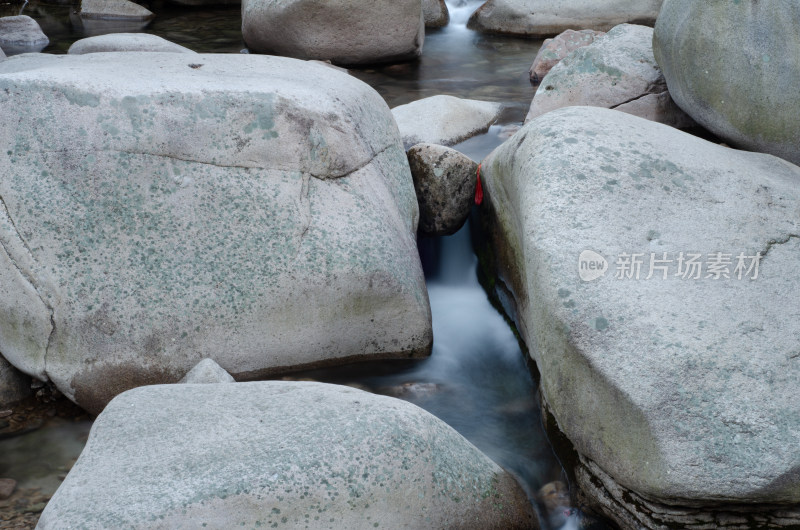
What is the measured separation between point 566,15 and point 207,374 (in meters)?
8.12

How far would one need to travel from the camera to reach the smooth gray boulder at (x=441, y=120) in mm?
5906

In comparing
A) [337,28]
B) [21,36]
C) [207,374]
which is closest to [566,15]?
[337,28]

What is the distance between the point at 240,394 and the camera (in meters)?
2.68

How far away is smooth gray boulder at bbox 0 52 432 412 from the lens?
3303 mm

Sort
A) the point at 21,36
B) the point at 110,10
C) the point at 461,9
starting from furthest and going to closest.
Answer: the point at 110,10 < the point at 461,9 < the point at 21,36

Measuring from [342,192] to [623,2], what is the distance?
292 inches

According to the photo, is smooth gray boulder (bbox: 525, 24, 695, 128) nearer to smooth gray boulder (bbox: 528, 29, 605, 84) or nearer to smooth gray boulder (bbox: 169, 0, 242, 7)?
smooth gray boulder (bbox: 528, 29, 605, 84)

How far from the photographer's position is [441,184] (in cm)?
441

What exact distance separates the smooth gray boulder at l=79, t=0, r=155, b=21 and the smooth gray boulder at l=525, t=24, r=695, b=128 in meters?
8.77

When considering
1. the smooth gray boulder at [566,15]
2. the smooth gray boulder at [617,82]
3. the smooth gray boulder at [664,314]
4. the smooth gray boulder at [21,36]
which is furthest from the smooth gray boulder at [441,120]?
the smooth gray boulder at [21,36]

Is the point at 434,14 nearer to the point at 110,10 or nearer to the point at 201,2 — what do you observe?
the point at 201,2

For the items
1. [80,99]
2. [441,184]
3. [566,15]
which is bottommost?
[441,184]

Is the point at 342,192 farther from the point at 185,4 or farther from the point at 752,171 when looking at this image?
the point at 185,4

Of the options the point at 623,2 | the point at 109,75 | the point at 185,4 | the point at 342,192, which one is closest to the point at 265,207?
the point at 342,192
